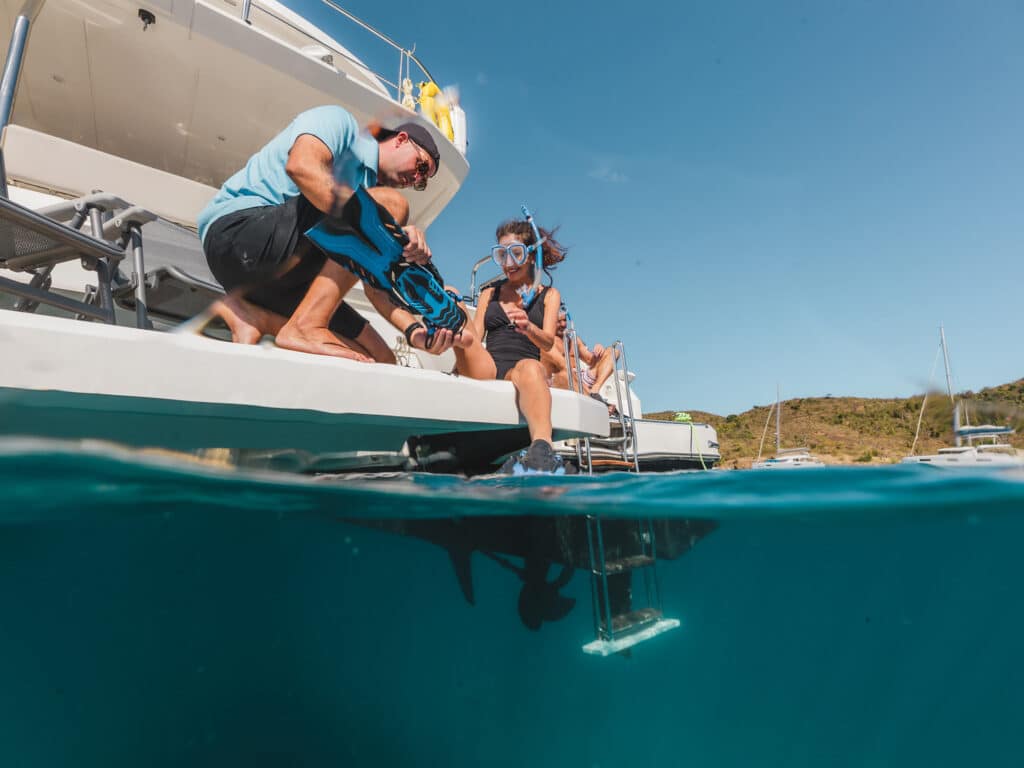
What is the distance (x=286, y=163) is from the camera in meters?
2.17

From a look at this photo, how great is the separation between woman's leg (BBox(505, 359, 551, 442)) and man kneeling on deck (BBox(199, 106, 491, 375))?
34 centimetres

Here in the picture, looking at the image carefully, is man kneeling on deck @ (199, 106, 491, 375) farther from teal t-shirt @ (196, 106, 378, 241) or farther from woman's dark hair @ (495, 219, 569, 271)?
woman's dark hair @ (495, 219, 569, 271)

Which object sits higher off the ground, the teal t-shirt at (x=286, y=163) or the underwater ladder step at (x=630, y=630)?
the teal t-shirt at (x=286, y=163)

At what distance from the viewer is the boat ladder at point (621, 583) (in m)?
4.10

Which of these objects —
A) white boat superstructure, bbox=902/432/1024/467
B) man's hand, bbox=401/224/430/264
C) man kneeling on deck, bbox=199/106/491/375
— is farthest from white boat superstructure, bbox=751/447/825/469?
man's hand, bbox=401/224/430/264

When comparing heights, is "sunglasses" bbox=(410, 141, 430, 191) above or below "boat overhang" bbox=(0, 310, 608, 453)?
above

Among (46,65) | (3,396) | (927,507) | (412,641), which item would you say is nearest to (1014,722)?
(927,507)

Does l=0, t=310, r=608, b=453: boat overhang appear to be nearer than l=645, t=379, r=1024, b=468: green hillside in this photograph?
Yes

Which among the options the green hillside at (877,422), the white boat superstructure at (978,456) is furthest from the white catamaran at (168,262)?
the white boat superstructure at (978,456)

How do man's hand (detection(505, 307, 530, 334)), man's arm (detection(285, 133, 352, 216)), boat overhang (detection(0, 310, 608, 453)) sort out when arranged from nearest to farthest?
boat overhang (detection(0, 310, 608, 453)), man's arm (detection(285, 133, 352, 216)), man's hand (detection(505, 307, 530, 334))

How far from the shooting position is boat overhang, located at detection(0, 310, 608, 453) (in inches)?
60.1

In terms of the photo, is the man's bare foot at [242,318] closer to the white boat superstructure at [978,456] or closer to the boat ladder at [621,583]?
the boat ladder at [621,583]

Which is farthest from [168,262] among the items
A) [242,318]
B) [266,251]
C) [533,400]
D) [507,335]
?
[533,400]

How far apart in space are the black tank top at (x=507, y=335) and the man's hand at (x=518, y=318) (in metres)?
0.17
